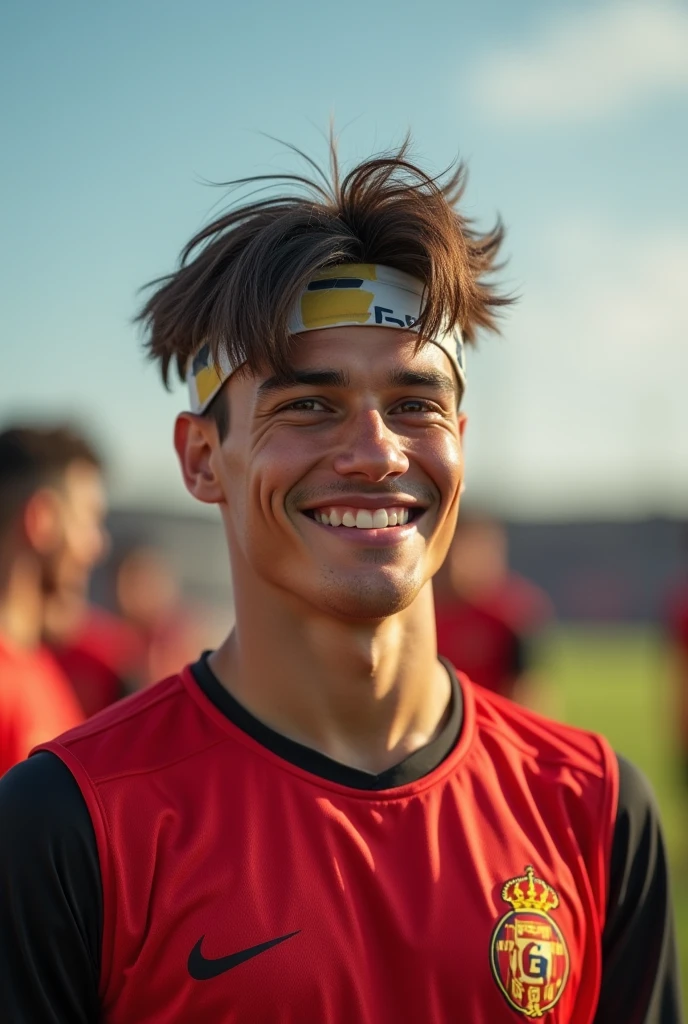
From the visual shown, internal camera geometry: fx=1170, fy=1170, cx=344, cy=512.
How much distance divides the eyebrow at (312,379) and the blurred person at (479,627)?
16.7 ft

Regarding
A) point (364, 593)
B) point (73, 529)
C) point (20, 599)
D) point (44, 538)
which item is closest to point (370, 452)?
point (364, 593)

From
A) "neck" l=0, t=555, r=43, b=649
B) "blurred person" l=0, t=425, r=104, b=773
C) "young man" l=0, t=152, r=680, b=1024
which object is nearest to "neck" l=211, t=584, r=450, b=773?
"young man" l=0, t=152, r=680, b=1024

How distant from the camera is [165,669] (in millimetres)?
12117

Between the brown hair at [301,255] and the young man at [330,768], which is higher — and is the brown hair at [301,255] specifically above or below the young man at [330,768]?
above

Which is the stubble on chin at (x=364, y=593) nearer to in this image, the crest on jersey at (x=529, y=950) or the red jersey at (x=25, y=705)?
the crest on jersey at (x=529, y=950)

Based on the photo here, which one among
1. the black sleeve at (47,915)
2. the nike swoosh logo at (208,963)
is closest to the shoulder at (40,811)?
the black sleeve at (47,915)

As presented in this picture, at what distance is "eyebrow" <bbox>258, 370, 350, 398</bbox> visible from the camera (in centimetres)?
239

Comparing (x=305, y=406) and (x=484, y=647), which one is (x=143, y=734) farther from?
(x=484, y=647)

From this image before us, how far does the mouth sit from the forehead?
0.91 ft

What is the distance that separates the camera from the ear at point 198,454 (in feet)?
8.66

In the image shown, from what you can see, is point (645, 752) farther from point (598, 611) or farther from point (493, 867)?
point (598, 611)

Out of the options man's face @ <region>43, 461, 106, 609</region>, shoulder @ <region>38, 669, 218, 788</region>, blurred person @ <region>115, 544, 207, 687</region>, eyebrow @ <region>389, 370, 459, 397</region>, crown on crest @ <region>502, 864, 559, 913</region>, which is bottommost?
blurred person @ <region>115, 544, 207, 687</region>

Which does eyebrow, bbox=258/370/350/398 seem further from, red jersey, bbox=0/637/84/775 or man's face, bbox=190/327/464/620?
red jersey, bbox=0/637/84/775

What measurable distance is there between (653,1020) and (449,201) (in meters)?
1.84
